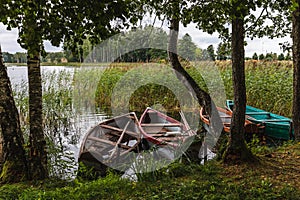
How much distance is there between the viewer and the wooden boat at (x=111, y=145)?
488cm

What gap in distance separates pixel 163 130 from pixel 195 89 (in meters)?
1.56

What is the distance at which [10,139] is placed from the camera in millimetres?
3900

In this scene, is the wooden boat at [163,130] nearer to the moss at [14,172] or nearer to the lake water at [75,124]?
the lake water at [75,124]

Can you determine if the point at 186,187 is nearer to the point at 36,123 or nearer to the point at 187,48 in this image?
the point at 36,123

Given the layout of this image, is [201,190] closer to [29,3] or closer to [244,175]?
[244,175]

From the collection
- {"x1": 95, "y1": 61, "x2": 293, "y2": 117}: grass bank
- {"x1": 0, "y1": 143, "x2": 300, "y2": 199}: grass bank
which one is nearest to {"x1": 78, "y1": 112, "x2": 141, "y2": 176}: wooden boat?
{"x1": 0, "y1": 143, "x2": 300, "y2": 199}: grass bank

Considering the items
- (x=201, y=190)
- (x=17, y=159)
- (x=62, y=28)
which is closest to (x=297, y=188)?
(x=201, y=190)

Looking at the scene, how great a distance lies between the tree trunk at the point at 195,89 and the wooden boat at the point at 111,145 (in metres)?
1.18

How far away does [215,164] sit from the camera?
13.2 ft

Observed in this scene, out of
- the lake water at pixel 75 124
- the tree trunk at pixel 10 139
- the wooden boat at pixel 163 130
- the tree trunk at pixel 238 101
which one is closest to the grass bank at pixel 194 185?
the tree trunk at pixel 238 101

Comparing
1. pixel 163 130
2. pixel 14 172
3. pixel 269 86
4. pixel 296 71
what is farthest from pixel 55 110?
pixel 269 86

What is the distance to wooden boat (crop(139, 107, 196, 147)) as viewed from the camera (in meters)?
4.90

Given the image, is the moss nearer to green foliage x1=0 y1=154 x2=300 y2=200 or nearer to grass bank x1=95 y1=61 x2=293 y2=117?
green foliage x1=0 y1=154 x2=300 y2=200

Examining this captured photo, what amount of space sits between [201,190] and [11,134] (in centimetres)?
229
